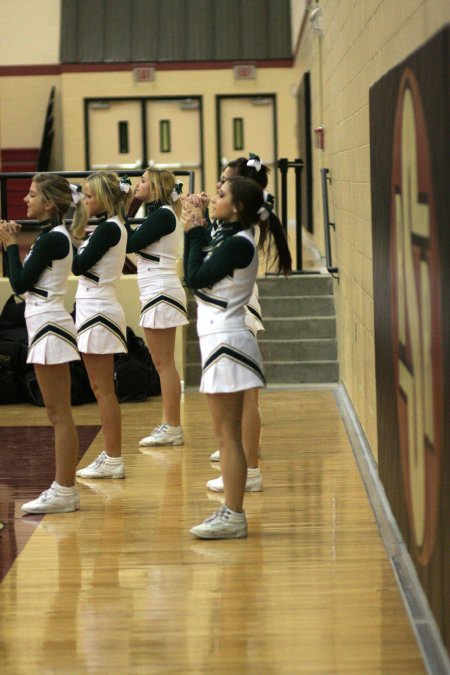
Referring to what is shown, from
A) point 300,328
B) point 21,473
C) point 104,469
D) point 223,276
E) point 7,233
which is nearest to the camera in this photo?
point 223,276

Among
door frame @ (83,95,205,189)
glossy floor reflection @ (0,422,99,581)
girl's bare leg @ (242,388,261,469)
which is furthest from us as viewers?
door frame @ (83,95,205,189)

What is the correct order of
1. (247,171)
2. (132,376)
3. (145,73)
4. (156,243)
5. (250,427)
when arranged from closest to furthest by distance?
(250,427) → (247,171) → (156,243) → (132,376) → (145,73)

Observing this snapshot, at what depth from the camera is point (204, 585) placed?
4117 mm

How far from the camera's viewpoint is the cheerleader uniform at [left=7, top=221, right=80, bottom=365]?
15.8ft

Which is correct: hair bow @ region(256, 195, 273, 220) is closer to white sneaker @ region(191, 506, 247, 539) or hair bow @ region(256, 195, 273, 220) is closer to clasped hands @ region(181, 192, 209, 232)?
clasped hands @ region(181, 192, 209, 232)

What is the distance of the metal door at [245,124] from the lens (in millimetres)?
16688

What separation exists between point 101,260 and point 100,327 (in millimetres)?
320

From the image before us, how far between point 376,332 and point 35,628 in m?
2.35

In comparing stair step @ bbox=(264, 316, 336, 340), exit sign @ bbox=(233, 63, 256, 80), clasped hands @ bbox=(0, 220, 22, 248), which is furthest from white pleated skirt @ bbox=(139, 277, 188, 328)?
exit sign @ bbox=(233, 63, 256, 80)

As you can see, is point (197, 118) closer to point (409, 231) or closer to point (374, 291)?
point (374, 291)

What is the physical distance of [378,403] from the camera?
17.5 ft

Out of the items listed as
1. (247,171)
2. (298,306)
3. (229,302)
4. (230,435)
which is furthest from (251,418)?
(298,306)

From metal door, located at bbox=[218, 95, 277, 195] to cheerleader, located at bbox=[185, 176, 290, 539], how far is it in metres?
12.4

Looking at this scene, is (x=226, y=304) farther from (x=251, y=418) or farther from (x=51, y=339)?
(x=251, y=418)
